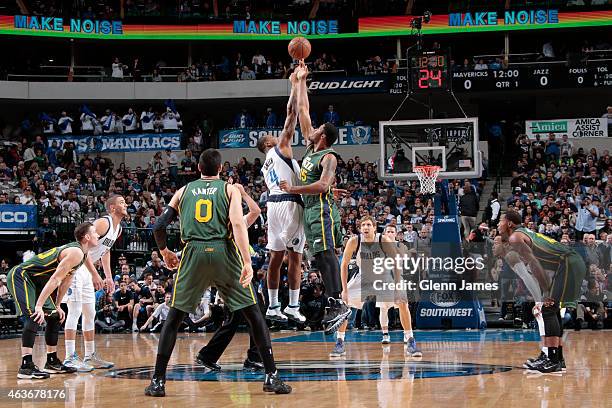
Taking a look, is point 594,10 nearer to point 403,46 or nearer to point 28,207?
point 403,46

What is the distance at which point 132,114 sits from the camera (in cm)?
3184

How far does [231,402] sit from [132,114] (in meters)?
25.5

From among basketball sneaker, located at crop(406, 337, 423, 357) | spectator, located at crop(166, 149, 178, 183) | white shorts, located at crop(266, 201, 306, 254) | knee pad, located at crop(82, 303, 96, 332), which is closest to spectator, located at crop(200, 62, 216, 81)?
spectator, located at crop(166, 149, 178, 183)

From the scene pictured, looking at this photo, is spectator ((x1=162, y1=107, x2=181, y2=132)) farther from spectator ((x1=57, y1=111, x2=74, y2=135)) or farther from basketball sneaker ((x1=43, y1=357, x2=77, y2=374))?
basketball sneaker ((x1=43, y1=357, x2=77, y2=374))

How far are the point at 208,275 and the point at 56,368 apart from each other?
3709 mm

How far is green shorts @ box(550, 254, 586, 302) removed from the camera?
9.90m

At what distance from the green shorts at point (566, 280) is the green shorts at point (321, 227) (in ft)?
8.54

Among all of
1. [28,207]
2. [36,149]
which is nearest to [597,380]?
[28,207]

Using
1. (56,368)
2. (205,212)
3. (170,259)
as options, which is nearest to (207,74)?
(56,368)

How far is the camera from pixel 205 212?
8.00 meters

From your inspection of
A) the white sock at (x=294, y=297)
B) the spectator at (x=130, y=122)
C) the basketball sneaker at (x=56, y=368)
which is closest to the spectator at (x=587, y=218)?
the white sock at (x=294, y=297)

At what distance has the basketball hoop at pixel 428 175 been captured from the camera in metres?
19.4

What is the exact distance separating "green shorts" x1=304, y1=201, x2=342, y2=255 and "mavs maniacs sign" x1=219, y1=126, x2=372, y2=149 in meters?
21.0

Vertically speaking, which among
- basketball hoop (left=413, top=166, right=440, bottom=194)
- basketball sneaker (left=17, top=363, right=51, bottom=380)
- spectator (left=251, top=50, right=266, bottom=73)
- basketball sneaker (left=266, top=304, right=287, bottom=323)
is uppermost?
spectator (left=251, top=50, right=266, bottom=73)
